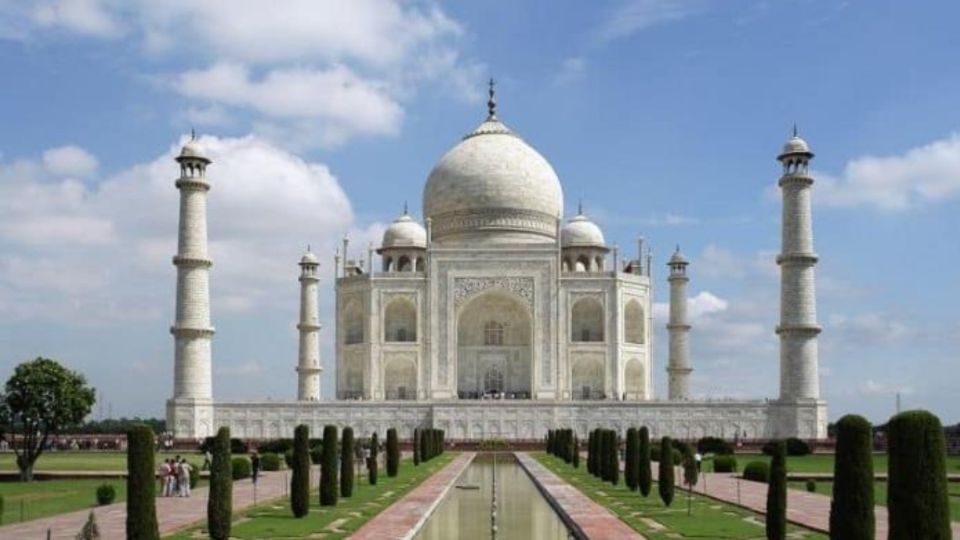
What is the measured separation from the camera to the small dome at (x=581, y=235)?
39.7m

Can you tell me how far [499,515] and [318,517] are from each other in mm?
1987

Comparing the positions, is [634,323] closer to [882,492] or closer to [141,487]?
[882,492]

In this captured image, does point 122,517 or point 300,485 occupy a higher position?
point 300,485

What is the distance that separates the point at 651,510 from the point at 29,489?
9057mm

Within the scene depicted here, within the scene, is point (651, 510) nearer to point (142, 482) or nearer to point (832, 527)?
point (832, 527)

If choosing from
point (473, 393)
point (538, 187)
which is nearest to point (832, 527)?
point (473, 393)

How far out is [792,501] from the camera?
51.2 ft

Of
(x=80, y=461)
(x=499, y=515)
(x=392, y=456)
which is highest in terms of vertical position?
(x=392, y=456)

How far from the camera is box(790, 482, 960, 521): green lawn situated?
1485 centimetres

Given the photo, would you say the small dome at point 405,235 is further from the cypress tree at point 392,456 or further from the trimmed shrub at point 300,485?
the trimmed shrub at point 300,485

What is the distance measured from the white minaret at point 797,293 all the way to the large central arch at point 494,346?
7646 millimetres

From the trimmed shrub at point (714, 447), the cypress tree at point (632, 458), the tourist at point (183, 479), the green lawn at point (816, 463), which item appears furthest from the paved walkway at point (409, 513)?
the trimmed shrub at point (714, 447)

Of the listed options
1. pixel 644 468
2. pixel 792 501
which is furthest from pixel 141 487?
pixel 792 501

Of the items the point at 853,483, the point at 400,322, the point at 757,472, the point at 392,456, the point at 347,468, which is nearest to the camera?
the point at 853,483
